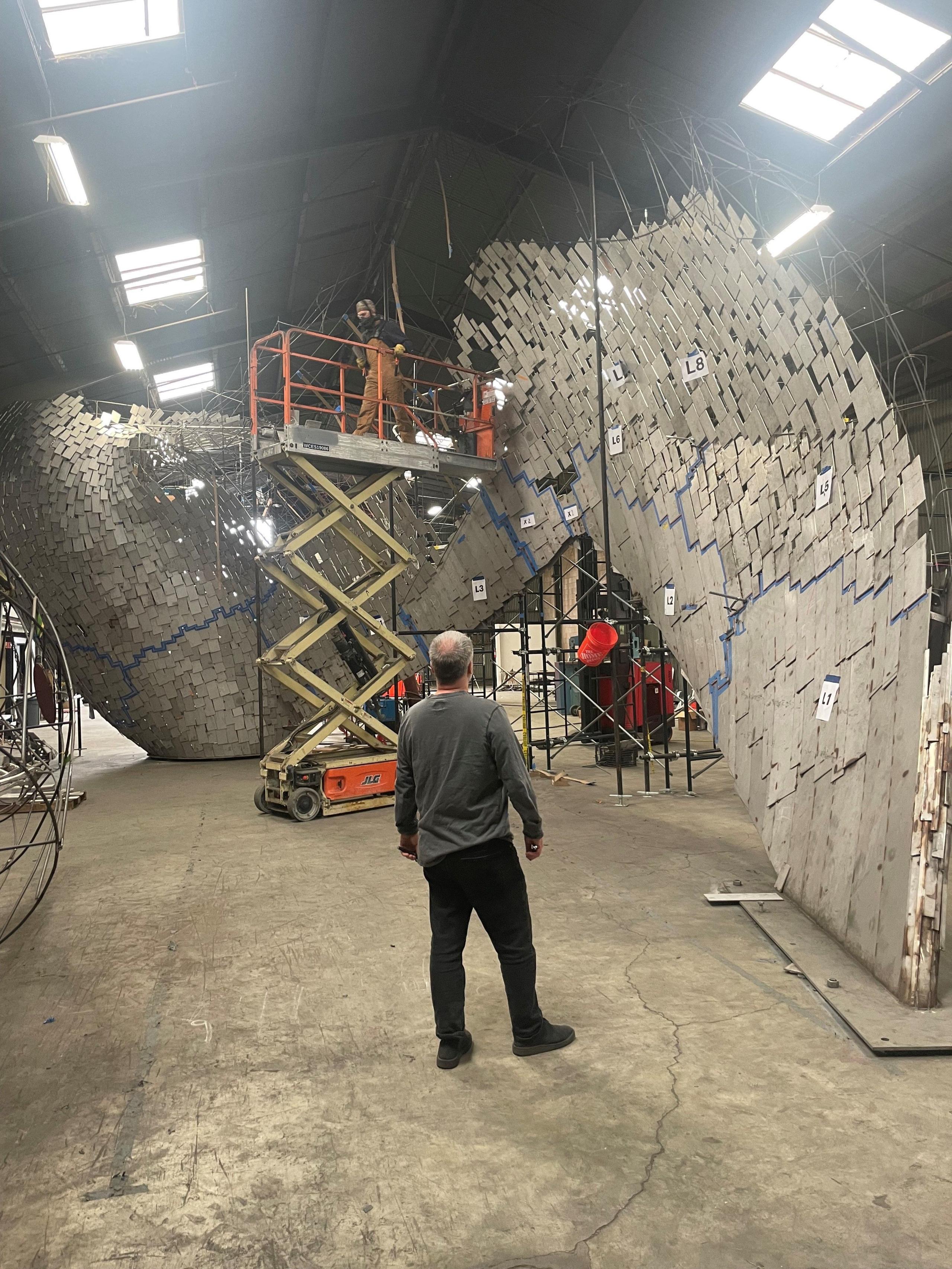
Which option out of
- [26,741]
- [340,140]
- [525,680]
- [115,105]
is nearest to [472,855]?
[26,741]

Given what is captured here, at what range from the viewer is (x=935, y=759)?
3.19 m

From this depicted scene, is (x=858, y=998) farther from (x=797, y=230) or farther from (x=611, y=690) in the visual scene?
(x=611, y=690)

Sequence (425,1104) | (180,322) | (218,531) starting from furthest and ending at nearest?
(180,322), (218,531), (425,1104)

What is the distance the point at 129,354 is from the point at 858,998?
10.1 metres

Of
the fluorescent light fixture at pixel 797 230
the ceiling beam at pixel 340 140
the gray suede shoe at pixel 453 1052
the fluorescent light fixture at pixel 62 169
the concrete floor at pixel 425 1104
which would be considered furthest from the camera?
the ceiling beam at pixel 340 140

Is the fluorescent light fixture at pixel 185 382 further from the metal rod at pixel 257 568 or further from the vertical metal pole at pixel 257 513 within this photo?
the vertical metal pole at pixel 257 513

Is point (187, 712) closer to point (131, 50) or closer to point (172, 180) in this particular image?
point (172, 180)

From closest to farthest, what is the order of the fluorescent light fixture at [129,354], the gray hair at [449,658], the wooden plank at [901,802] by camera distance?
the gray hair at [449,658], the wooden plank at [901,802], the fluorescent light fixture at [129,354]

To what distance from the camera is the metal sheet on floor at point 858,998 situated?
2.81 m

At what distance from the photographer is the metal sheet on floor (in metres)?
2.81

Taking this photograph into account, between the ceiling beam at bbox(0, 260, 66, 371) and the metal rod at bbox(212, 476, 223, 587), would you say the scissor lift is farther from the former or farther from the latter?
the ceiling beam at bbox(0, 260, 66, 371)

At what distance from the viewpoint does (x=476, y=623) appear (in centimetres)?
913

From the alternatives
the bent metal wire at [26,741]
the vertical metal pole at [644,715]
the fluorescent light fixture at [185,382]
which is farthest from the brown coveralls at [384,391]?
the fluorescent light fixture at [185,382]

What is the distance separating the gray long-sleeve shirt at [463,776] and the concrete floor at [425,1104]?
77 cm
